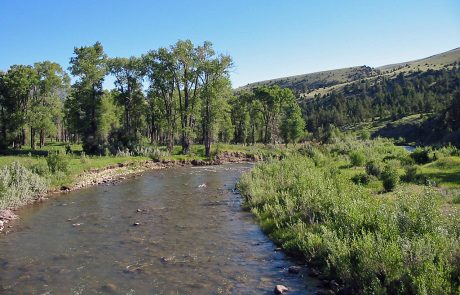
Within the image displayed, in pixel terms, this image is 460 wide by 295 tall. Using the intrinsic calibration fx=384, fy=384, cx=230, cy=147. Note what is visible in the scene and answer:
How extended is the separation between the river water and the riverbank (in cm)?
104

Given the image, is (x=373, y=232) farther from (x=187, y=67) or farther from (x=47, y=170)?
(x=187, y=67)

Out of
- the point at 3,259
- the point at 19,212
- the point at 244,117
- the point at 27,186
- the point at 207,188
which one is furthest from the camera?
the point at 244,117

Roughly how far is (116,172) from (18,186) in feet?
54.0

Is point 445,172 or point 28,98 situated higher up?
point 28,98

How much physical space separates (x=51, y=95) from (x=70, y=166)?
2958 centimetres

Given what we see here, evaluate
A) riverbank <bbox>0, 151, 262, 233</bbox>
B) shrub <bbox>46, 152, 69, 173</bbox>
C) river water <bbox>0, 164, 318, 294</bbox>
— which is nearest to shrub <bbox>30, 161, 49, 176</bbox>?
shrub <bbox>46, 152, 69, 173</bbox>

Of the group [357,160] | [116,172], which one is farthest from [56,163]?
[357,160]

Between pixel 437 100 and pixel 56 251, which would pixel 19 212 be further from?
pixel 437 100

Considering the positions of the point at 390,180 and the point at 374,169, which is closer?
the point at 390,180

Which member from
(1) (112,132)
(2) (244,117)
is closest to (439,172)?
(1) (112,132)

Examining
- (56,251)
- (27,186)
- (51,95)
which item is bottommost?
(56,251)

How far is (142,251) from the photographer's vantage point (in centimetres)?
1614

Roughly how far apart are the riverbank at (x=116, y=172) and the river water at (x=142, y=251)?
1.04 m

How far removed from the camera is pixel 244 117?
9931cm
